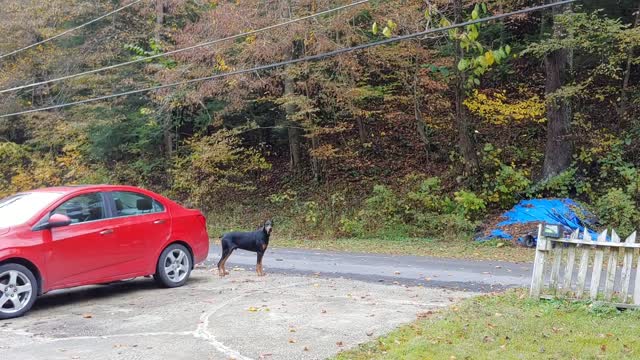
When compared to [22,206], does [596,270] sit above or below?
above

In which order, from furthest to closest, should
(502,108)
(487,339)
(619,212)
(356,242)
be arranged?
1. (502,108)
2. (356,242)
3. (619,212)
4. (487,339)

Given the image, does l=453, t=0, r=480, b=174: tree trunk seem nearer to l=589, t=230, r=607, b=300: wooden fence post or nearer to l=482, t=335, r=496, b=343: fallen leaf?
l=589, t=230, r=607, b=300: wooden fence post

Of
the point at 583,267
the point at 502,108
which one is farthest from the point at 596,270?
the point at 502,108

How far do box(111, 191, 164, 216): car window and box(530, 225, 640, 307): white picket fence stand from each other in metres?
5.77

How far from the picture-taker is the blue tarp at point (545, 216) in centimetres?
1592

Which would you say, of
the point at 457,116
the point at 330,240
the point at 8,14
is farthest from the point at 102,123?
the point at 457,116

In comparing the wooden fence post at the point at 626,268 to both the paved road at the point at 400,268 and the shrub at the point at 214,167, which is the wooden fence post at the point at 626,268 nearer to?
the paved road at the point at 400,268

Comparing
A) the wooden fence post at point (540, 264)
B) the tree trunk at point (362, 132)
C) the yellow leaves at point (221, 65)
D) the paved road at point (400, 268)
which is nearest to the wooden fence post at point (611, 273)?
the wooden fence post at point (540, 264)

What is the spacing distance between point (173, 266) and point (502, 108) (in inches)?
576

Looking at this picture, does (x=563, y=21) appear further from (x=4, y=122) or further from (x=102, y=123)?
(x=4, y=122)

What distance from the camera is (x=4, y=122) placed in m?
31.9

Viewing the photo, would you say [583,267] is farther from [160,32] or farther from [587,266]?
[160,32]

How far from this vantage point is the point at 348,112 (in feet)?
70.4

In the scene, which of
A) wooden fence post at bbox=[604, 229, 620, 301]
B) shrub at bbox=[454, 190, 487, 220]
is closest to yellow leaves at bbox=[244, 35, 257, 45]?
shrub at bbox=[454, 190, 487, 220]
